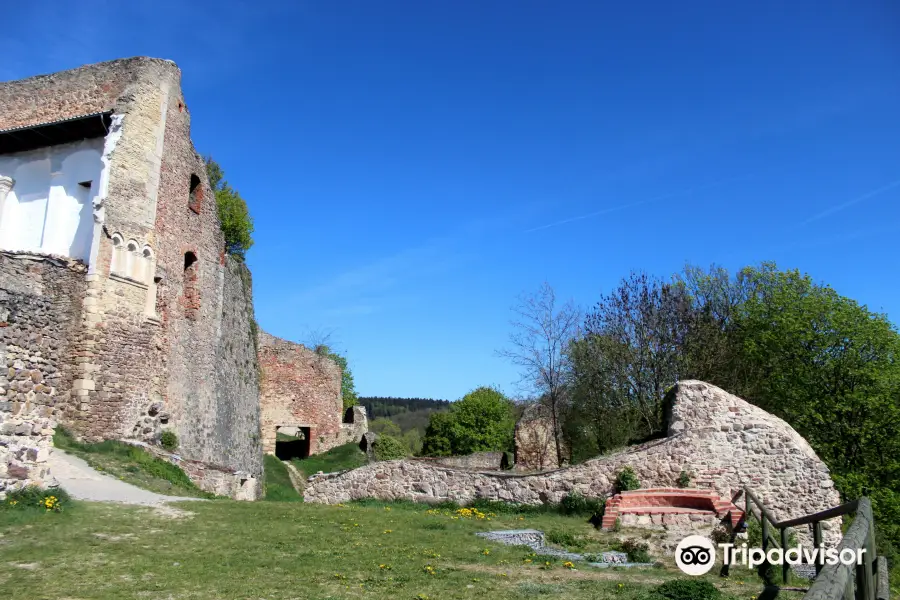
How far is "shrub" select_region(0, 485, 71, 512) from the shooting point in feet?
27.8

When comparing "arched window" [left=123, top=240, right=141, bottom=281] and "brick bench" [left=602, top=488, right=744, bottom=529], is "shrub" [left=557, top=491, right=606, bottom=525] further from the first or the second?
"arched window" [left=123, top=240, right=141, bottom=281]

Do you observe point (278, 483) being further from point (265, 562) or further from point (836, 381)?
point (836, 381)

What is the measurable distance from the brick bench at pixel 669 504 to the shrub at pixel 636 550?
4.80 ft

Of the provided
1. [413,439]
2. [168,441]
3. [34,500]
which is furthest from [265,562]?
[413,439]

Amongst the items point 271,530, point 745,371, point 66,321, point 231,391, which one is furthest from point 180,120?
point 745,371

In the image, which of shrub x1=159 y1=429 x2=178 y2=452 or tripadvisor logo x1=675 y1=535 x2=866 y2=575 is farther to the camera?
shrub x1=159 y1=429 x2=178 y2=452

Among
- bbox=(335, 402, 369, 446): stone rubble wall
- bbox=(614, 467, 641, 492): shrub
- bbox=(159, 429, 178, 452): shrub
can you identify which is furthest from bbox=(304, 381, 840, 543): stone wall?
bbox=(335, 402, 369, 446): stone rubble wall

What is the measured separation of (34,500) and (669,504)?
1070cm

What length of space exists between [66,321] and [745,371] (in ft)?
70.1

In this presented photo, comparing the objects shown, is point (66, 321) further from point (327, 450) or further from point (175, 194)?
point (327, 450)

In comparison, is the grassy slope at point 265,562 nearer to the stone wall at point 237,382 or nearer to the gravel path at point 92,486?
the gravel path at point 92,486

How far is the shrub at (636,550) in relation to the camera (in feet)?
32.6

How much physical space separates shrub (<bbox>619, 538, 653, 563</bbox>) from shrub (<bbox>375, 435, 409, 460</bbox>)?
2080 centimetres

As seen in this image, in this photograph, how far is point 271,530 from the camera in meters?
9.14
